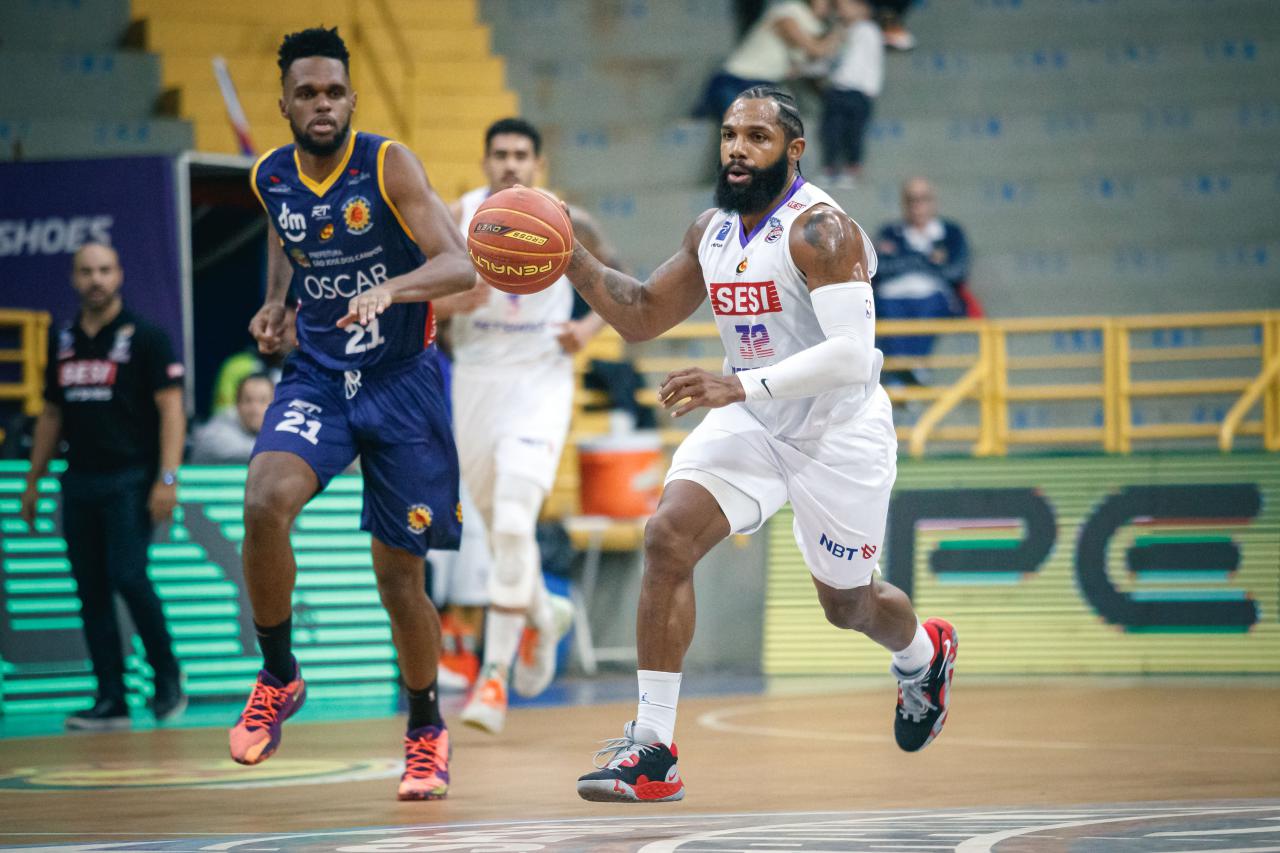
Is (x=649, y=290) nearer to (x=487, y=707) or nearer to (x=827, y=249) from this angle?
(x=827, y=249)

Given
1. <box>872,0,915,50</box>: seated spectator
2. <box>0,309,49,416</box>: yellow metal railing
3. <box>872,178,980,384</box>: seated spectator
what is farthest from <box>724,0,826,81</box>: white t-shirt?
<box>0,309,49,416</box>: yellow metal railing

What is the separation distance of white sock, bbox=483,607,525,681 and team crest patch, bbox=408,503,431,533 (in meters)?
2.48

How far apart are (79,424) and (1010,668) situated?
21.3 feet

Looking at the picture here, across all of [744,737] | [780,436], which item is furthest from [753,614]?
[780,436]

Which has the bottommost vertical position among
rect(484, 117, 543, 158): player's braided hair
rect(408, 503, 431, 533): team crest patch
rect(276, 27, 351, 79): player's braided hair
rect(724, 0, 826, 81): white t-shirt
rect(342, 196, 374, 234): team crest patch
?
rect(408, 503, 431, 533): team crest patch

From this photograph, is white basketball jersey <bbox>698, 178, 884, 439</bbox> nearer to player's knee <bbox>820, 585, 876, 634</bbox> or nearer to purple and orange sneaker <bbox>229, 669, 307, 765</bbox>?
player's knee <bbox>820, 585, 876, 634</bbox>

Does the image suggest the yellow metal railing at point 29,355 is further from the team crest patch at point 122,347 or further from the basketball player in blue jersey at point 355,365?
the basketball player in blue jersey at point 355,365

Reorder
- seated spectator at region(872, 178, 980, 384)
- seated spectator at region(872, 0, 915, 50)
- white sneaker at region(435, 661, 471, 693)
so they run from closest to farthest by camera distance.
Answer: white sneaker at region(435, 661, 471, 693) < seated spectator at region(872, 178, 980, 384) < seated spectator at region(872, 0, 915, 50)

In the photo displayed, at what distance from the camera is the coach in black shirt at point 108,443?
10125mm

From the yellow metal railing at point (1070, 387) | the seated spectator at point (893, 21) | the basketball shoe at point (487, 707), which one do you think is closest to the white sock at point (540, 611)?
the basketball shoe at point (487, 707)

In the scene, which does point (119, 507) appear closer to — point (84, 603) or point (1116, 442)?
point (84, 603)

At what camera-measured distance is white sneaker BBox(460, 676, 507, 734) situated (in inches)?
336

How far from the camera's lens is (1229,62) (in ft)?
59.6

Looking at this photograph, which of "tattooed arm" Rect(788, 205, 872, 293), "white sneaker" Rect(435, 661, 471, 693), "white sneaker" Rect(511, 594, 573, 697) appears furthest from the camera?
"white sneaker" Rect(435, 661, 471, 693)
